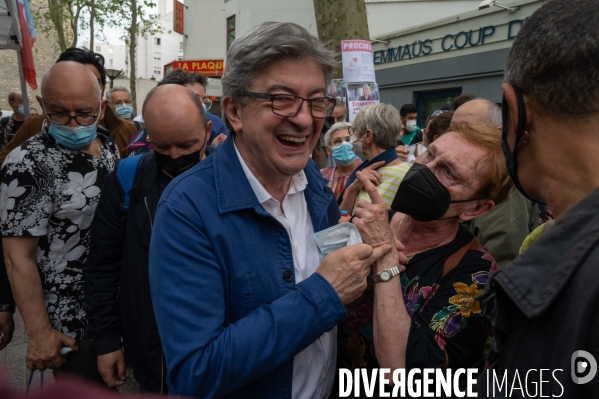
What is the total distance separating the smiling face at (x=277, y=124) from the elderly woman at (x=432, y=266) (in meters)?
0.34

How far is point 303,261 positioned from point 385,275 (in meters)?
0.30

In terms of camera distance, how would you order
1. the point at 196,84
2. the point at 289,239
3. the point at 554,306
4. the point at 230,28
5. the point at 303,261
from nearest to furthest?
the point at 554,306 → the point at 289,239 → the point at 303,261 → the point at 196,84 → the point at 230,28

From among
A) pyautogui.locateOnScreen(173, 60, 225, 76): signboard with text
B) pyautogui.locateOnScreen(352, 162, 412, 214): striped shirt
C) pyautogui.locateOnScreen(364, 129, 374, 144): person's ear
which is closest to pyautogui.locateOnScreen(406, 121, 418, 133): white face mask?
pyautogui.locateOnScreen(364, 129, 374, 144): person's ear

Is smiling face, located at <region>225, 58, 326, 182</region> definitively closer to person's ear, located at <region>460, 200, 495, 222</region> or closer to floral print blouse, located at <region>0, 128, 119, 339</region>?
person's ear, located at <region>460, 200, 495, 222</region>

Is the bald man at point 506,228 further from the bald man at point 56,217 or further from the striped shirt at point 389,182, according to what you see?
the bald man at point 56,217

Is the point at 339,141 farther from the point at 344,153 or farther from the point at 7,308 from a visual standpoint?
the point at 7,308

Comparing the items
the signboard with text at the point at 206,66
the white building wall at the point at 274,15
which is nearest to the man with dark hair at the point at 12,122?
the white building wall at the point at 274,15

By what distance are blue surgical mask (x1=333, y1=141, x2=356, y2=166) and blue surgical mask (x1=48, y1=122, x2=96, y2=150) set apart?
249 centimetres

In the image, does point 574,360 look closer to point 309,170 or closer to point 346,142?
point 309,170

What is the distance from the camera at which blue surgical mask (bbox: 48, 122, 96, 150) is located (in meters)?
2.19

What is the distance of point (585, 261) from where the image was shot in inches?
32.5

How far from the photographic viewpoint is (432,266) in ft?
5.50

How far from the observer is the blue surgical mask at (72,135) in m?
2.19

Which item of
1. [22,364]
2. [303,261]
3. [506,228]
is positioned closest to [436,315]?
[303,261]
